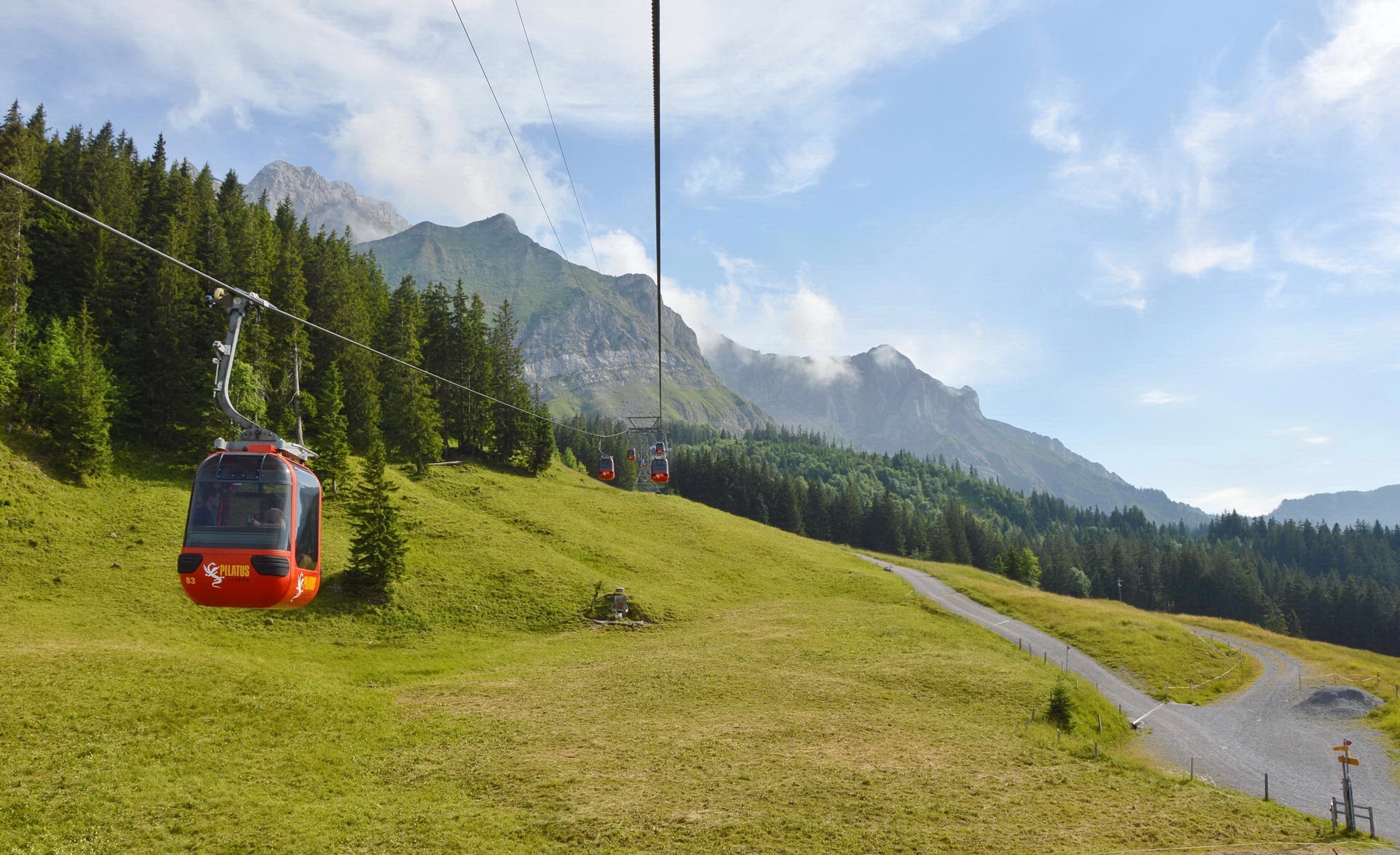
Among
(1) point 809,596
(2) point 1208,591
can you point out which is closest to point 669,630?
(1) point 809,596

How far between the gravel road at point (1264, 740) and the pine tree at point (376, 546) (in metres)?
46.0

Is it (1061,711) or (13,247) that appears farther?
(13,247)

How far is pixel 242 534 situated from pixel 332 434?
54.6 meters

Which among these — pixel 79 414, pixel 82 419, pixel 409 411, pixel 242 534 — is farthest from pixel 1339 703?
pixel 79 414

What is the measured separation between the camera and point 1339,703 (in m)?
48.7

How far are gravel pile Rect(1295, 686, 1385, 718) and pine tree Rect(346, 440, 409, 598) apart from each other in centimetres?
6171

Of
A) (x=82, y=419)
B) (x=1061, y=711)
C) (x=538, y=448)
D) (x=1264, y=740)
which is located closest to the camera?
(x=1061, y=711)

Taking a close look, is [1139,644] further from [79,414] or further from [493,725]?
A: [79,414]

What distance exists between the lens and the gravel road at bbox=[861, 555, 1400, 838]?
1228 inches

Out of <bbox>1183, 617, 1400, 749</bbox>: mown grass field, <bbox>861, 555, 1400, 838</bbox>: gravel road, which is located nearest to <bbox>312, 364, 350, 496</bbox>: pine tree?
<bbox>861, 555, 1400, 838</bbox>: gravel road

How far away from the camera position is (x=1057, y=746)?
1201 inches

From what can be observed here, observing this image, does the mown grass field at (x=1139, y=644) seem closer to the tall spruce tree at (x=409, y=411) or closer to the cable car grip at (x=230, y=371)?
the cable car grip at (x=230, y=371)

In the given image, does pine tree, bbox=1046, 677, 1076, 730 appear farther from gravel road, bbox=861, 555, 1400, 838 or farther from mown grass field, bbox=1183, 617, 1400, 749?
mown grass field, bbox=1183, 617, 1400, 749

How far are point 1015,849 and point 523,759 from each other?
16.1 m
